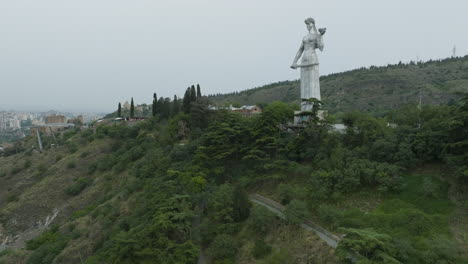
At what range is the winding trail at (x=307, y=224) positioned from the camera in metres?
12.8

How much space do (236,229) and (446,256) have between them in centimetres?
934

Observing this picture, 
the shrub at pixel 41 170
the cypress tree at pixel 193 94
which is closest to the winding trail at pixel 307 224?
the cypress tree at pixel 193 94

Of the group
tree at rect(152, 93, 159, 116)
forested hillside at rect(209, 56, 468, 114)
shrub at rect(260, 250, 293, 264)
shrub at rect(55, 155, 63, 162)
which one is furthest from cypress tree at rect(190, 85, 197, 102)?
shrub at rect(260, 250, 293, 264)

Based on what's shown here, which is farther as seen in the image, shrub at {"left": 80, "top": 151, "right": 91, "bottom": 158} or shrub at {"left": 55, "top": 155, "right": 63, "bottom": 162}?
shrub at {"left": 55, "top": 155, "right": 63, "bottom": 162}

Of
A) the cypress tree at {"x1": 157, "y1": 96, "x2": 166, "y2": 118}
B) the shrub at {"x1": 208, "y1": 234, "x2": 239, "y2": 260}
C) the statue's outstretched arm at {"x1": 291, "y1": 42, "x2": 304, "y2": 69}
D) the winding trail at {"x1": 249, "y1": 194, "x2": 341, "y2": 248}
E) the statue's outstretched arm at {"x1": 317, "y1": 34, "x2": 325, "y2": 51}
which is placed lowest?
the shrub at {"x1": 208, "y1": 234, "x2": 239, "y2": 260}

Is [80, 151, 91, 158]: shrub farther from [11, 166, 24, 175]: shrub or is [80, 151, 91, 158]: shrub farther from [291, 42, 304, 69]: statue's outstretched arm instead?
[291, 42, 304, 69]: statue's outstretched arm

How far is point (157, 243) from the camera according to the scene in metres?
15.0

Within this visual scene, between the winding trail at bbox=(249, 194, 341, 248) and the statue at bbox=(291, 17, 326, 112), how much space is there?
8426 mm

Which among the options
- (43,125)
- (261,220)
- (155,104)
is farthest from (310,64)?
(43,125)

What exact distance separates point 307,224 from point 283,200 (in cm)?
273

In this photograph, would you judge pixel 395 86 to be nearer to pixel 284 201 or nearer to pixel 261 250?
pixel 284 201

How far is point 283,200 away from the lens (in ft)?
56.0

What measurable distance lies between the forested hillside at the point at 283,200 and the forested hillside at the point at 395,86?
31945mm

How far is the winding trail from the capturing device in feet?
42.1
